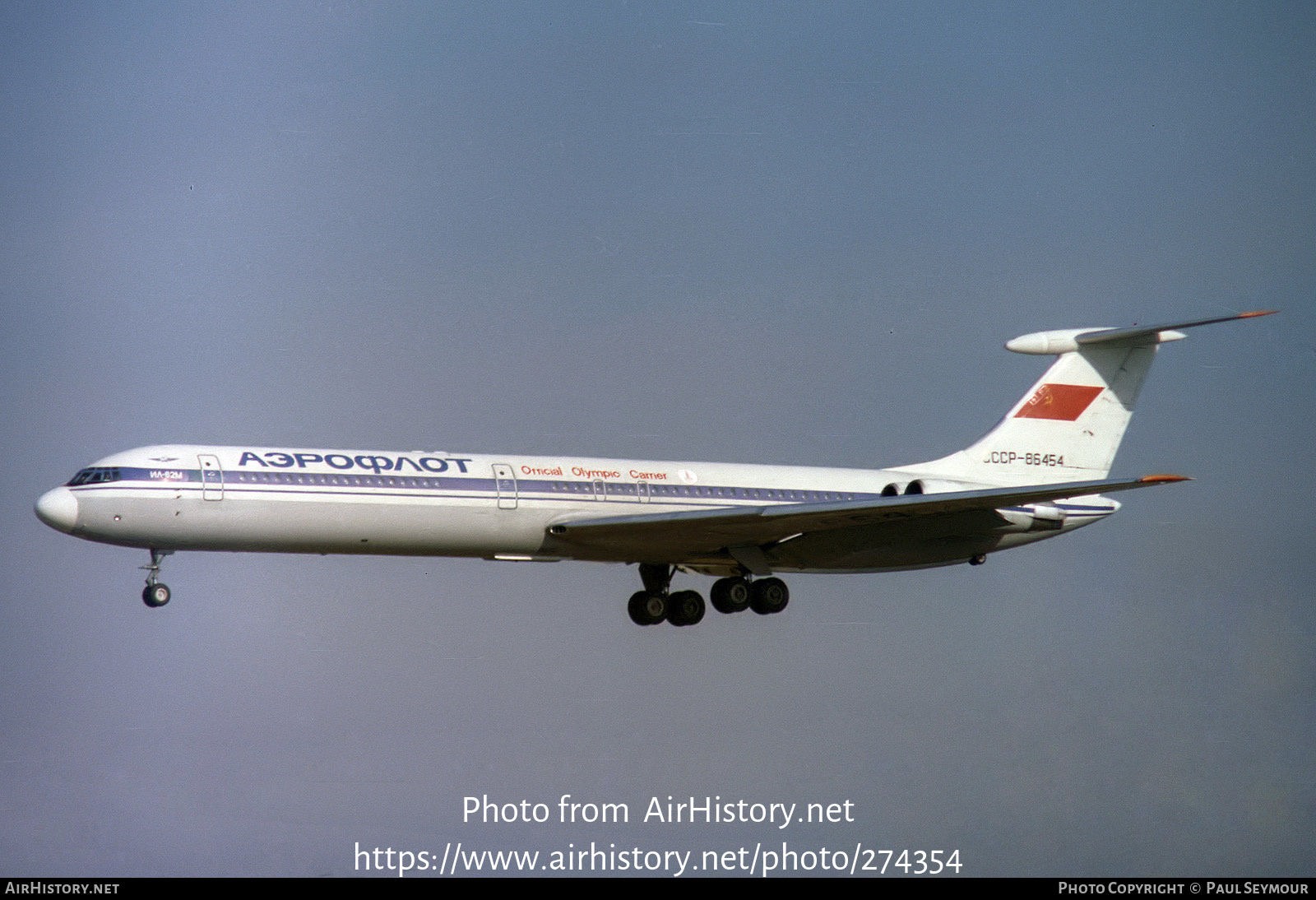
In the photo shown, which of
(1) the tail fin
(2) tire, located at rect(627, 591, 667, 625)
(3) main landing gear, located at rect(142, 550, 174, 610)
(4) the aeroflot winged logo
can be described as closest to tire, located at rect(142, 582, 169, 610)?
(3) main landing gear, located at rect(142, 550, 174, 610)

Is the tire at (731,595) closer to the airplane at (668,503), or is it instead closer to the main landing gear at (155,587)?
the airplane at (668,503)

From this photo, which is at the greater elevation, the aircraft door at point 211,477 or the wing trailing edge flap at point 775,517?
the wing trailing edge flap at point 775,517

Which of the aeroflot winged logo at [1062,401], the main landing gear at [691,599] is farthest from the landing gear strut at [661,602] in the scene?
Answer: the aeroflot winged logo at [1062,401]

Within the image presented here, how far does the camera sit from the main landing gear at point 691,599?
37844 millimetres

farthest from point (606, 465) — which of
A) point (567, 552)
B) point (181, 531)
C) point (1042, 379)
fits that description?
point (1042, 379)

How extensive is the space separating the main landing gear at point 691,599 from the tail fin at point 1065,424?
527 centimetres

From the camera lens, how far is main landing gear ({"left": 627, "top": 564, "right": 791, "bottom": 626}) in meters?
37.8

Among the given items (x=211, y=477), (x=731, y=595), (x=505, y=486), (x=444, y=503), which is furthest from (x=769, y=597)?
(x=211, y=477)

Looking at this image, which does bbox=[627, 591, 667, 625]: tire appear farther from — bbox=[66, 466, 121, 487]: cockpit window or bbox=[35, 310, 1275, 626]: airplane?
bbox=[66, 466, 121, 487]: cockpit window

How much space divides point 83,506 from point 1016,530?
65.7 ft

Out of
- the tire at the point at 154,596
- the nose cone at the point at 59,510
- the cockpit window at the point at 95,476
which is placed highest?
the cockpit window at the point at 95,476

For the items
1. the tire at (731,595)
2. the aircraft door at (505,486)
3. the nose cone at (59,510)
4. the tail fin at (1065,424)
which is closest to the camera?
the nose cone at (59,510)

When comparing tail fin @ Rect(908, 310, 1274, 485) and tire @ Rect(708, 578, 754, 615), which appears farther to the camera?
tail fin @ Rect(908, 310, 1274, 485)

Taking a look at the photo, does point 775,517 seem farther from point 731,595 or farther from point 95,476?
point 95,476
